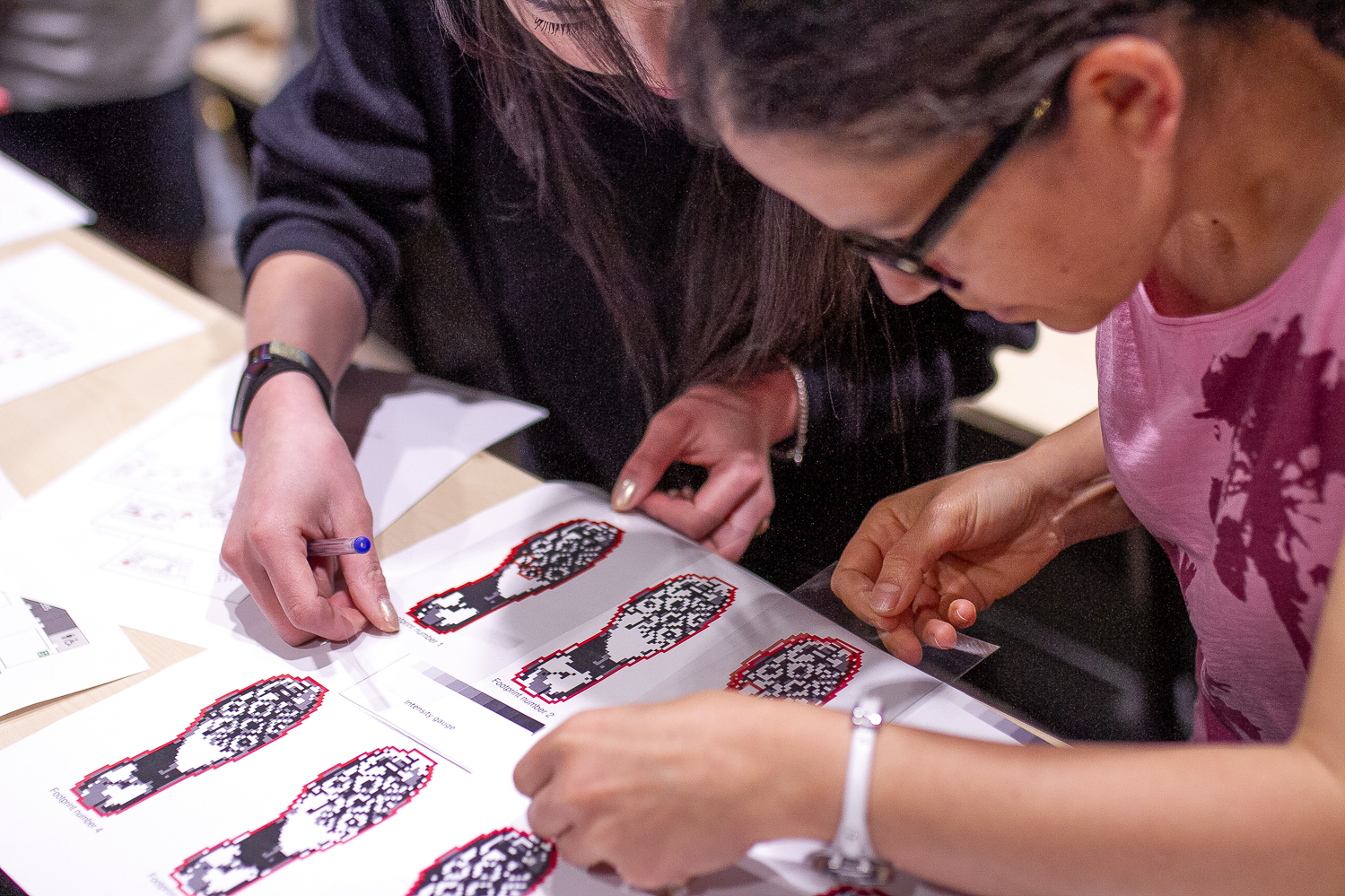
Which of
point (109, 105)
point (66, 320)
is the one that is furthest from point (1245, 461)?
point (109, 105)

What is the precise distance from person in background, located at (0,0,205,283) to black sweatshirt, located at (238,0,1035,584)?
69 cm

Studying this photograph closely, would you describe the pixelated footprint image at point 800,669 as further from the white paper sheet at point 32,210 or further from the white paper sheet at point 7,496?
the white paper sheet at point 32,210

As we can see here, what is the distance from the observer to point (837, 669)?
0.67 m

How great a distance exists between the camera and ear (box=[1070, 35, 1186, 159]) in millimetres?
419

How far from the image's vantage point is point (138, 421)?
0.97 metres

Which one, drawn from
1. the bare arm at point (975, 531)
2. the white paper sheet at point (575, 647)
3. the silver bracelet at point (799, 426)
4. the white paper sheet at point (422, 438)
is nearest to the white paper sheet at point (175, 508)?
the white paper sheet at point (422, 438)

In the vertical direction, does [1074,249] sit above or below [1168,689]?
above

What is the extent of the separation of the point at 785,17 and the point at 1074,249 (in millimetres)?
176

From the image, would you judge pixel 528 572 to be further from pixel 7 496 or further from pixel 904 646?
pixel 7 496

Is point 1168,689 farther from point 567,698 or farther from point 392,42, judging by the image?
point 392,42

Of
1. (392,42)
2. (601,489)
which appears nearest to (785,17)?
(601,489)

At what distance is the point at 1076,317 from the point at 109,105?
168cm

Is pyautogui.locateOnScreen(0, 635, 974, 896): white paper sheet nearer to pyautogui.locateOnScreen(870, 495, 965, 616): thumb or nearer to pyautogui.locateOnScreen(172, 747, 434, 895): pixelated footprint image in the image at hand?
pyautogui.locateOnScreen(172, 747, 434, 895): pixelated footprint image

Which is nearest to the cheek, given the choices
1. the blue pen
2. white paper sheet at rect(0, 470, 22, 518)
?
the blue pen
